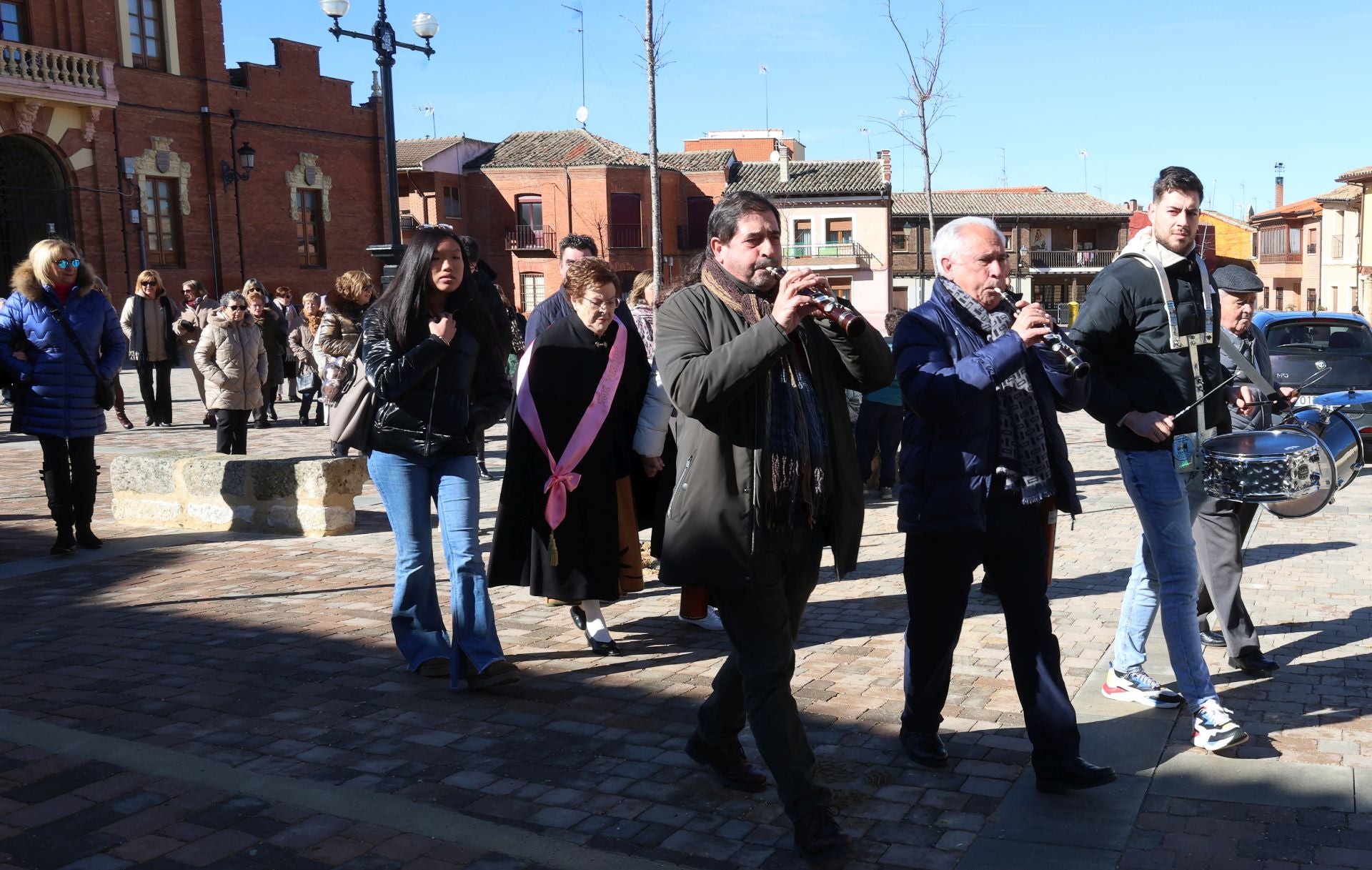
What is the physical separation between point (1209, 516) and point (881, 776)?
85.8 inches

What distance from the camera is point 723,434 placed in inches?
135

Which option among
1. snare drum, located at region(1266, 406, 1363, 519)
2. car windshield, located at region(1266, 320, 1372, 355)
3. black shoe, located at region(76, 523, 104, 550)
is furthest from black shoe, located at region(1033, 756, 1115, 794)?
car windshield, located at region(1266, 320, 1372, 355)

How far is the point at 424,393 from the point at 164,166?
30079mm

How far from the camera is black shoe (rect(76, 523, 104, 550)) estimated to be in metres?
7.93

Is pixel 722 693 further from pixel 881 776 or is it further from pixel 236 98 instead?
pixel 236 98

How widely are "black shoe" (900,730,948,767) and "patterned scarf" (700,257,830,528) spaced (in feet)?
3.33

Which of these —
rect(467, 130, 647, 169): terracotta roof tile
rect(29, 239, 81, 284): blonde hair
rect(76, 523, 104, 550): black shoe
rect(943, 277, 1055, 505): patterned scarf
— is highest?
rect(467, 130, 647, 169): terracotta roof tile

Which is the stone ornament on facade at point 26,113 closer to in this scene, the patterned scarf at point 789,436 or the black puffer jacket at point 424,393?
the black puffer jacket at point 424,393

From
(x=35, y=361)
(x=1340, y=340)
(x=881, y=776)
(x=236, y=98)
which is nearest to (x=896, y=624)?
(x=881, y=776)

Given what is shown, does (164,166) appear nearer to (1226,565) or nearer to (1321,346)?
(1321,346)

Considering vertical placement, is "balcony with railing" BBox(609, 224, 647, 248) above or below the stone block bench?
above

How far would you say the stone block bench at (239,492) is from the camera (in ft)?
27.9

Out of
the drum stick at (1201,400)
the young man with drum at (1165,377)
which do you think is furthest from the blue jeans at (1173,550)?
the drum stick at (1201,400)

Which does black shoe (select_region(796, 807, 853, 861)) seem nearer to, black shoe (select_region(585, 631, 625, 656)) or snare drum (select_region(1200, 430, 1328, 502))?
snare drum (select_region(1200, 430, 1328, 502))
